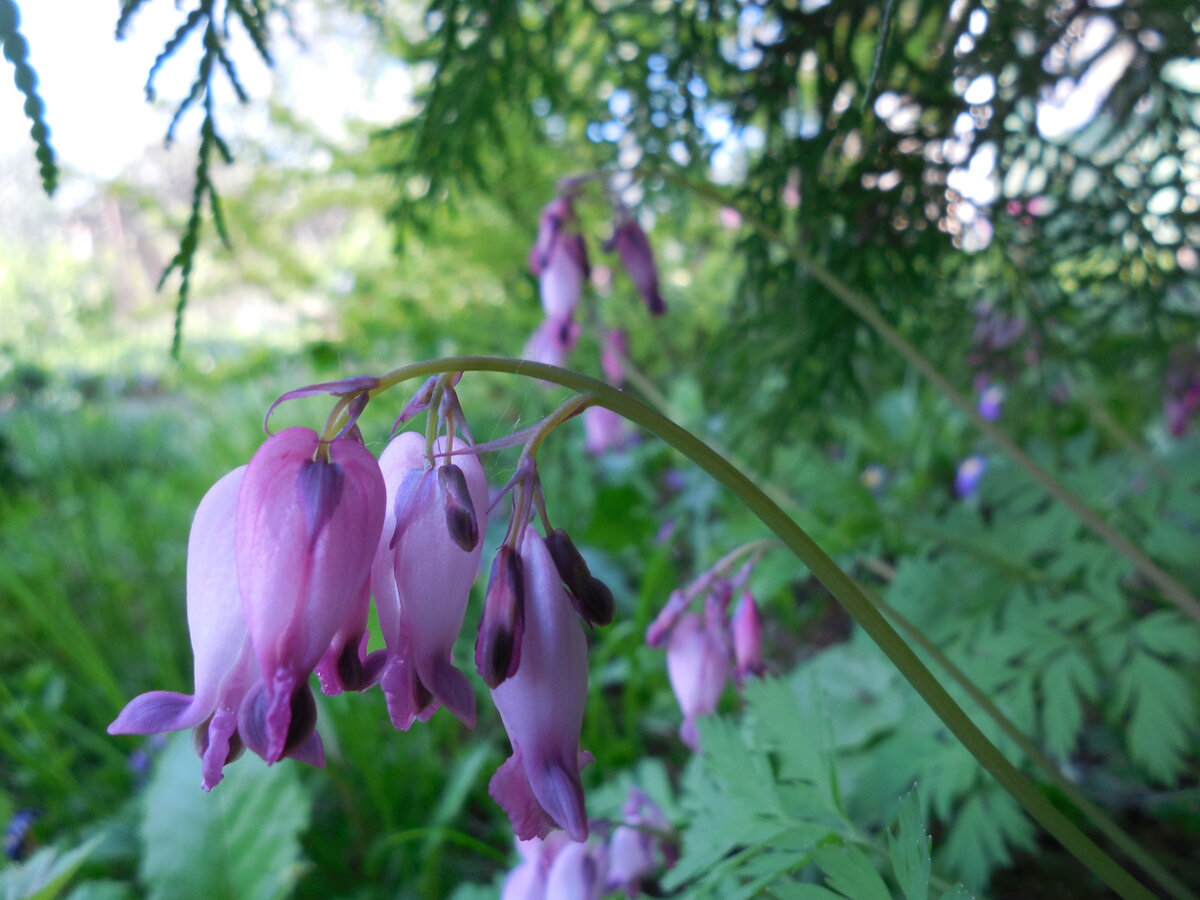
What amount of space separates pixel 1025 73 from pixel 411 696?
4.61 ft

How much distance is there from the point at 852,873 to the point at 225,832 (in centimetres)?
127

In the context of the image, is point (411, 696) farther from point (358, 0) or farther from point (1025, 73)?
point (358, 0)

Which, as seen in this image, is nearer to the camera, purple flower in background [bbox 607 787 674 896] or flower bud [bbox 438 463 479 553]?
flower bud [bbox 438 463 479 553]

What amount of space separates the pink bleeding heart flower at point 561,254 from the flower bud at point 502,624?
0.89 meters

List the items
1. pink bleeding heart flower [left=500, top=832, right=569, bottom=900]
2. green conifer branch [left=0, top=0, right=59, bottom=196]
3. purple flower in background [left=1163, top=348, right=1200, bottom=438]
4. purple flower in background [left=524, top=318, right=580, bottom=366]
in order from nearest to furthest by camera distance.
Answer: green conifer branch [left=0, top=0, right=59, bottom=196], pink bleeding heart flower [left=500, top=832, right=569, bottom=900], purple flower in background [left=524, top=318, right=580, bottom=366], purple flower in background [left=1163, top=348, right=1200, bottom=438]

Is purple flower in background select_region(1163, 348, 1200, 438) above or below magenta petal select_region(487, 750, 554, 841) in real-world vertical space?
above

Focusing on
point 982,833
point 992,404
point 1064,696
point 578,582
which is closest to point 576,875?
point 578,582

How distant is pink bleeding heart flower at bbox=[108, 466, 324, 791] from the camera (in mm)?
585

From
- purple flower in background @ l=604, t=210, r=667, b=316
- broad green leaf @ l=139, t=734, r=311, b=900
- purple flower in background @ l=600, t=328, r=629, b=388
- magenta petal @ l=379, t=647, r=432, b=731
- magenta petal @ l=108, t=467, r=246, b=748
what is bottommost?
magenta petal @ l=379, t=647, r=432, b=731

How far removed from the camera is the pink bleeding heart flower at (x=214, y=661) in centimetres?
59

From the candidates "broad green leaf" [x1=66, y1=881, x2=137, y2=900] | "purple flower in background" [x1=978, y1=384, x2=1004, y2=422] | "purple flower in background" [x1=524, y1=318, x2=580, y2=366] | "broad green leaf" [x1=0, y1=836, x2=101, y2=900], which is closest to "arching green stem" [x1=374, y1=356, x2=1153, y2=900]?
"purple flower in background" [x1=524, y1=318, x2=580, y2=366]

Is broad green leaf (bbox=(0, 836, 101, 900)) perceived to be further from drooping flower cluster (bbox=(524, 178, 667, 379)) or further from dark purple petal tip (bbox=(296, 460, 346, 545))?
drooping flower cluster (bbox=(524, 178, 667, 379))

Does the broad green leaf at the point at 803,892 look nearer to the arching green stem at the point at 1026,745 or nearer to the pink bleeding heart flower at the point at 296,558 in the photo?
the arching green stem at the point at 1026,745

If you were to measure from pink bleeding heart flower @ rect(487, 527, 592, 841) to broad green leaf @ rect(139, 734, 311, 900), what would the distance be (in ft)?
3.34
